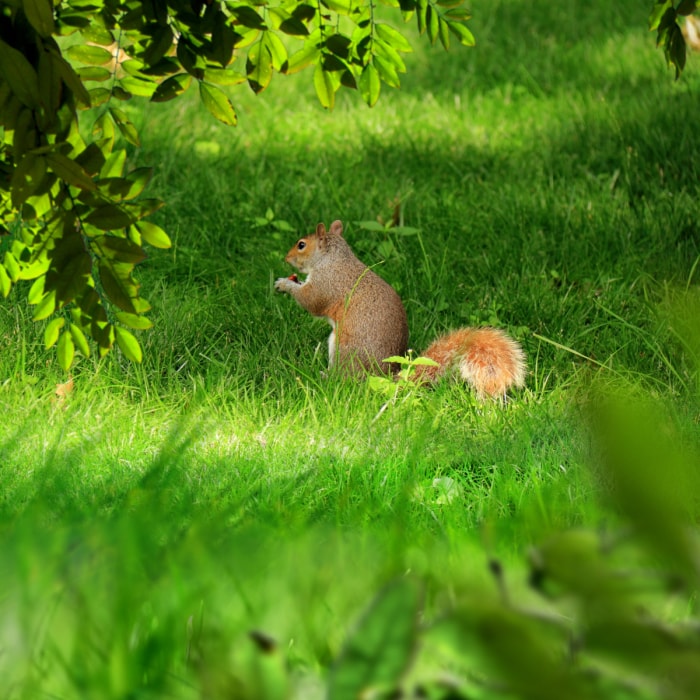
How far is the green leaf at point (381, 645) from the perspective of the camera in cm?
66

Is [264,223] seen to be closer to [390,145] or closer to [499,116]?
[390,145]

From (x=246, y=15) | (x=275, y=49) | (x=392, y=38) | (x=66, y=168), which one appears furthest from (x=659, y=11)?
(x=66, y=168)

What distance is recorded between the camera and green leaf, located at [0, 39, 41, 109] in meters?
1.79

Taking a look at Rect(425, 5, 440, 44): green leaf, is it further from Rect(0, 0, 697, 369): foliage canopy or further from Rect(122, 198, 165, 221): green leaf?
Rect(122, 198, 165, 221): green leaf

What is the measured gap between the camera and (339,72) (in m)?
2.57

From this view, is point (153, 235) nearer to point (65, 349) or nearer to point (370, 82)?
point (65, 349)

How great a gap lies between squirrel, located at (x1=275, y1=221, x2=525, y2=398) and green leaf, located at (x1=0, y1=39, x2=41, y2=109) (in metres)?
2.04

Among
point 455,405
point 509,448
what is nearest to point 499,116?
point 455,405

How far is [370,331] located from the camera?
12.9 feet

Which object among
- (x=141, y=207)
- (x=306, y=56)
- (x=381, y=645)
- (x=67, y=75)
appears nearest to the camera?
(x=381, y=645)

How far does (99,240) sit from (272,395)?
164 cm

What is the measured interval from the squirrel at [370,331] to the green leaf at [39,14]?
2.09 m

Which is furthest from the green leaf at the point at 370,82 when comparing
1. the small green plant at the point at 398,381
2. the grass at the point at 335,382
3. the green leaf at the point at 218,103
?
the small green plant at the point at 398,381

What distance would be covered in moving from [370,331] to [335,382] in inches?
13.9
